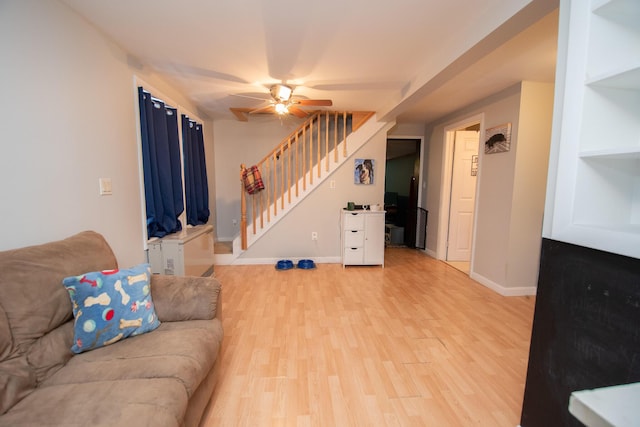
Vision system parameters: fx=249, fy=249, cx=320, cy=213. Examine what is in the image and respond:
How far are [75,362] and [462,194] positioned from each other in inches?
188

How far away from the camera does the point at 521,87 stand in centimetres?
271

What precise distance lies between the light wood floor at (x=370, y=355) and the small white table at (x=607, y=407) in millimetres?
1158

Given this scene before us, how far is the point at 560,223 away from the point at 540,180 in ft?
7.59

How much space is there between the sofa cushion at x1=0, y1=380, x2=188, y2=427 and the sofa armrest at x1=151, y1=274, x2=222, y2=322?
48 cm

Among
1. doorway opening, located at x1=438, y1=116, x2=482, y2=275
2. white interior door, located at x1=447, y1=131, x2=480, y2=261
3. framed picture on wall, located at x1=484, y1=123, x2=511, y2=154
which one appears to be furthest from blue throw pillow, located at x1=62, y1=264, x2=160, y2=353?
white interior door, located at x1=447, y1=131, x2=480, y2=261

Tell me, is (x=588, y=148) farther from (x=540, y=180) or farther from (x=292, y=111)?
(x=292, y=111)

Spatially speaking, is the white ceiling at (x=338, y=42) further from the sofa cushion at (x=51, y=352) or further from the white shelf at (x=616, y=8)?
the sofa cushion at (x=51, y=352)

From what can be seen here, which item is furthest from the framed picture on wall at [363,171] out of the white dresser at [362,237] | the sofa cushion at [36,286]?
the sofa cushion at [36,286]

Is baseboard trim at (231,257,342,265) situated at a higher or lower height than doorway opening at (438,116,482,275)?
lower

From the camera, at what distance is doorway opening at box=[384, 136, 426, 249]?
4.91 metres

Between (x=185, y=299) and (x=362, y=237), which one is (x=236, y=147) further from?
(x=185, y=299)

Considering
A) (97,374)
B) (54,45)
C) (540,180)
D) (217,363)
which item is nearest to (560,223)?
(217,363)

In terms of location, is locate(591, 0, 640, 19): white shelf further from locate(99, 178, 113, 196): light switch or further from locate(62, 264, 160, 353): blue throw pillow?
locate(99, 178, 113, 196): light switch

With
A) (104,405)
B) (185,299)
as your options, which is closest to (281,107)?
(185,299)
